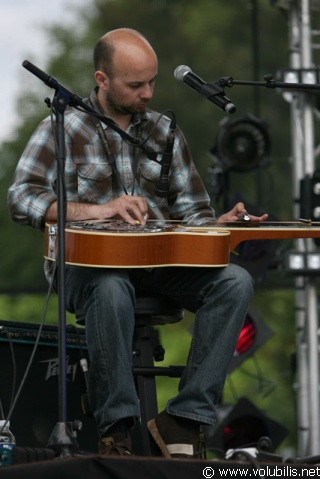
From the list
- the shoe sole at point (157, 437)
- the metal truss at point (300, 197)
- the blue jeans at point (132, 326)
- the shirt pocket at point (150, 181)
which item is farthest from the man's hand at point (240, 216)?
the metal truss at point (300, 197)

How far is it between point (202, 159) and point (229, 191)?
0.99ft

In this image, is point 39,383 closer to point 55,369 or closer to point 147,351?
point 55,369

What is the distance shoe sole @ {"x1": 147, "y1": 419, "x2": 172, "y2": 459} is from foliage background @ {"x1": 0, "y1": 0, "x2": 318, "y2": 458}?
9.91 feet

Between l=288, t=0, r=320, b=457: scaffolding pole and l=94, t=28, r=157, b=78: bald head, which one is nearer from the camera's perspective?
l=94, t=28, r=157, b=78: bald head

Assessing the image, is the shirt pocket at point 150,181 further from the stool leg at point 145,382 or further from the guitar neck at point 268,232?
the stool leg at point 145,382

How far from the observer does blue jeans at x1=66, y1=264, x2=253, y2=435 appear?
363 centimetres

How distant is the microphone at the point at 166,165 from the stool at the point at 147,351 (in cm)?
38

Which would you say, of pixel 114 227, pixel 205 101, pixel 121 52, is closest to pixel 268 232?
pixel 114 227

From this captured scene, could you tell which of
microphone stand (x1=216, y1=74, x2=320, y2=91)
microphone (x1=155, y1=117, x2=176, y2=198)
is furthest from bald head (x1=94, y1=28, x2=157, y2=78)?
microphone stand (x1=216, y1=74, x2=320, y2=91)

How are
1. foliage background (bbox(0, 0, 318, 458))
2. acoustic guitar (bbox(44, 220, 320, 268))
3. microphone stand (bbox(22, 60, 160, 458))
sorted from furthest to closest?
foliage background (bbox(0, 0, 318, 458))
acoustic guitar (bbox(44, 220, 320, 268))
microphone stand (bbox(22, 60, 160, 458))

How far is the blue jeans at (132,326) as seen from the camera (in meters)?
3.63

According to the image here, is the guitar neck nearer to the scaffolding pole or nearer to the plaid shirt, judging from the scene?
the plaid shirt

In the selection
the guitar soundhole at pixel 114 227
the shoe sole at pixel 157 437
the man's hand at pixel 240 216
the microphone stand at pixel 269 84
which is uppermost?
the microphone stand at pixel 269 84

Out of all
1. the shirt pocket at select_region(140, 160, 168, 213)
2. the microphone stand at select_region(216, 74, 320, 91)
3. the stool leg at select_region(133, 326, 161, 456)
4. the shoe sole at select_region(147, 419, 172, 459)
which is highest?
the microphone stand at select_region(216, 74, 320, 91)
